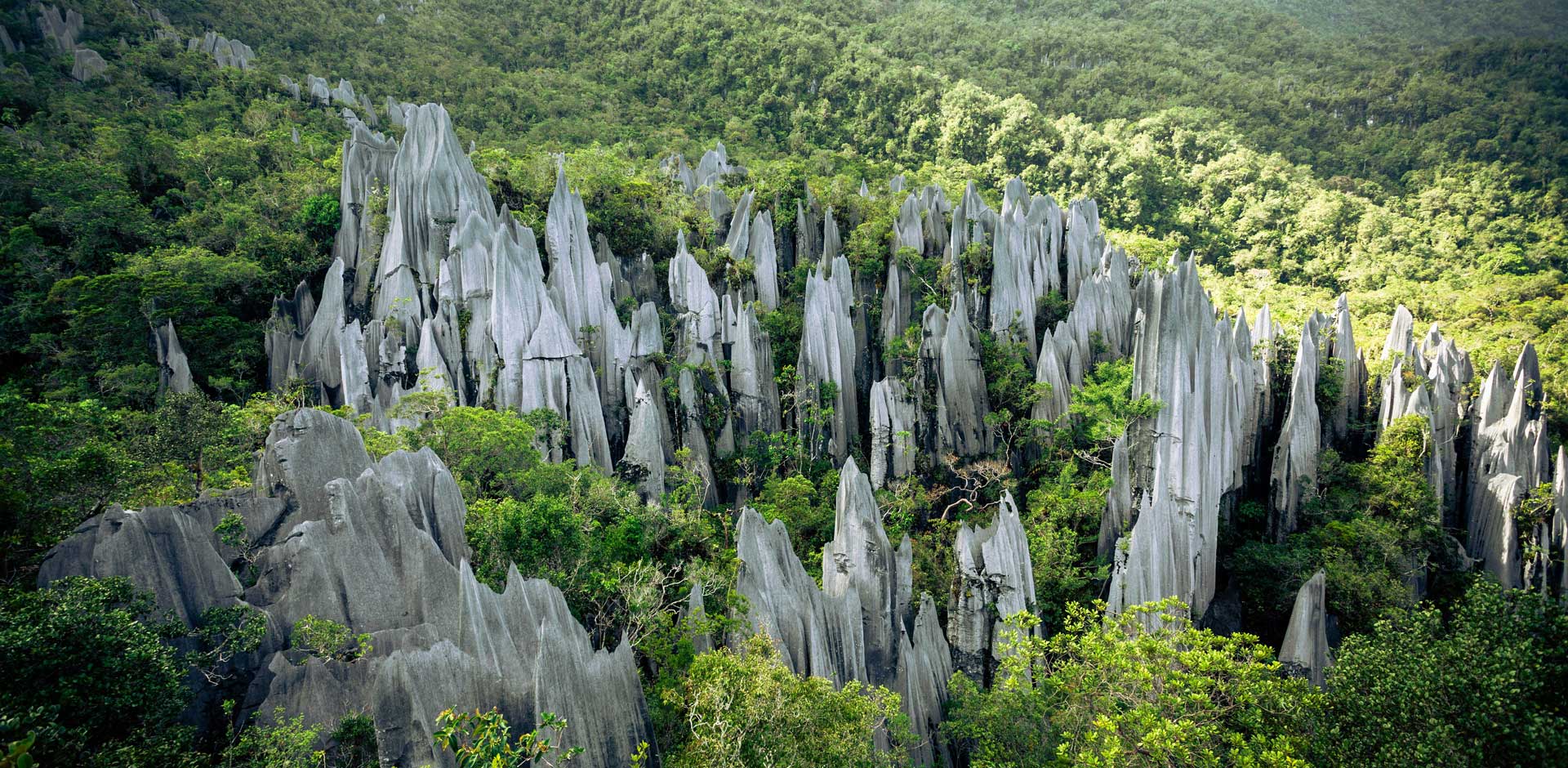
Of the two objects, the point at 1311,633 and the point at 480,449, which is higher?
the point at 480,449

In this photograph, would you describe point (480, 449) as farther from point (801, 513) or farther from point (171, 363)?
point (171, 363)

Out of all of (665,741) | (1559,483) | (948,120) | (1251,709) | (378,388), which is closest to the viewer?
(1251,709)

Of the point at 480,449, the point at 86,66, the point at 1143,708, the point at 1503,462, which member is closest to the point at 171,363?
the point at 480,449

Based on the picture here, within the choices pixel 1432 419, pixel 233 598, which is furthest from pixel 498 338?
pixel 1432 419

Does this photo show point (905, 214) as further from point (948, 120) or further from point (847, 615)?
point (847, 615)

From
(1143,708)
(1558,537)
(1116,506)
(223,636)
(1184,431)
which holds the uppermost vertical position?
(1184,431)
